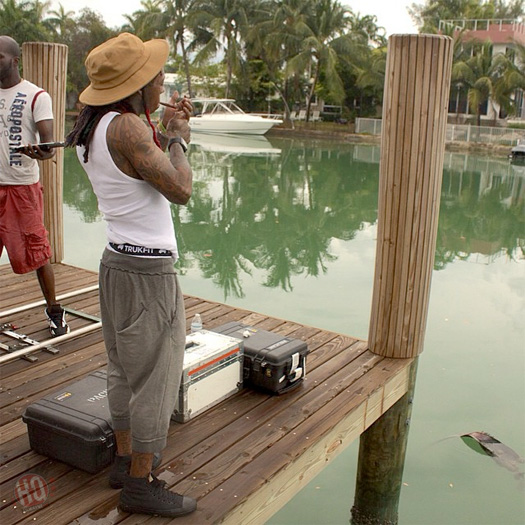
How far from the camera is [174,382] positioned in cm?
231

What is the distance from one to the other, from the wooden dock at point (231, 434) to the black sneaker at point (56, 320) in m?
0.10

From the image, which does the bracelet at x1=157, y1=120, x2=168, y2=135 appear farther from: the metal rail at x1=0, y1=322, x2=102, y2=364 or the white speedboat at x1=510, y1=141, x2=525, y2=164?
the white speedboat at x1=510, y1=141, x2=525, y2=164

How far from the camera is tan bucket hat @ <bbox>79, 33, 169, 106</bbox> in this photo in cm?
211

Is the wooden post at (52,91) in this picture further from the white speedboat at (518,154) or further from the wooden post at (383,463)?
the white speedboat at (518,154)

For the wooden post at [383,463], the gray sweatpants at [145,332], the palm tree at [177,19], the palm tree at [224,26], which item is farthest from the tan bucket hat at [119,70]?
the palm tree at [177,19]

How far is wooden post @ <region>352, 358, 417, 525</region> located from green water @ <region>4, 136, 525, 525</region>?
0.56 ft

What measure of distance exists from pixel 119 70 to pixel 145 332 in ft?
2.67

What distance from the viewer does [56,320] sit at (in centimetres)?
399

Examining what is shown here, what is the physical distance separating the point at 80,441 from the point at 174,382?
532mm

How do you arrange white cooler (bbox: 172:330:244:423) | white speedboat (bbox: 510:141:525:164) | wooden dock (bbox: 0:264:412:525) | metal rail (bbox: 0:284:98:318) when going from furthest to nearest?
Result: white speedboat (bbox: 510:141:525:164) → metal rail (bbox: 0:284:98:318) → white cooler (bbox: 172:330:244:423) → wooden dock (bbox: 0:264:412:525)

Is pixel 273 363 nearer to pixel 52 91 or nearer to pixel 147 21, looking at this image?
pixel 52 91

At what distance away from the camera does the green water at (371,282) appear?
14.1 feet

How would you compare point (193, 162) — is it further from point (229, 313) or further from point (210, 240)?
point (229, 313)

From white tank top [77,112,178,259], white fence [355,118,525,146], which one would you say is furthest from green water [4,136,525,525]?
white fence [355,118,525,146]
